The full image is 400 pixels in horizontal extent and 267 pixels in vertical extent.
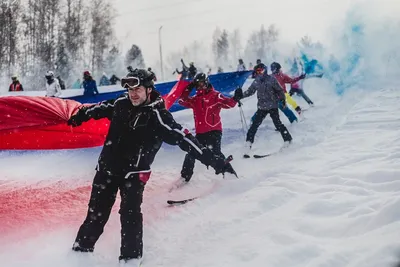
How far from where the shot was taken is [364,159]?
17.5 feet

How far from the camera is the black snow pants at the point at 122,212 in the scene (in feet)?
10.2

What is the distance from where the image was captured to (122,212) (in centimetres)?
314

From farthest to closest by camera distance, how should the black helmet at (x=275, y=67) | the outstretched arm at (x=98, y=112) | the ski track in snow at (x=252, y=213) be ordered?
the black helmet at (x=275, y=67), the outstretched arm at (x=98, y=112), the ski track in snow at (x=252, y=213)

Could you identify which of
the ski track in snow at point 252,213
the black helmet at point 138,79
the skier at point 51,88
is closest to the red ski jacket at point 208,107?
the ski track in snow at point 252,213

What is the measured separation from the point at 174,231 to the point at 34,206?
1956 mm

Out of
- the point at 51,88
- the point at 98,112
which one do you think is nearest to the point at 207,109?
the point at 98,112

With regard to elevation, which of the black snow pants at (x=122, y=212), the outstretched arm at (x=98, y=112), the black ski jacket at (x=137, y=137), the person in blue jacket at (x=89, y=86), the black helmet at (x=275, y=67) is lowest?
the black snow pants at (x=122, y=212)

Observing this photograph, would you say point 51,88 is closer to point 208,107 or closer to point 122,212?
point 208,107

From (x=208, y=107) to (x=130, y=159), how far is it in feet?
8.55

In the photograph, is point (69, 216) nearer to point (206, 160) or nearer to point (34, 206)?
point (34, 206)

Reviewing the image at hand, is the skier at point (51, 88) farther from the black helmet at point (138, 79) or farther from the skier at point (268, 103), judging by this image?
the black helmet at point (138, 79)

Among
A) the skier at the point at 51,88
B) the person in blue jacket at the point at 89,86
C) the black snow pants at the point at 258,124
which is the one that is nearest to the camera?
the black snow pants at the point at 258,124

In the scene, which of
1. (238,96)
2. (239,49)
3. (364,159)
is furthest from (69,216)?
(239,49)

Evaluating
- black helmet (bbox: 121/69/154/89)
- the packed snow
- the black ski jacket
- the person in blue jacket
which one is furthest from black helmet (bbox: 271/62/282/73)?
black helmet (bbox: 121/69/154/89)
